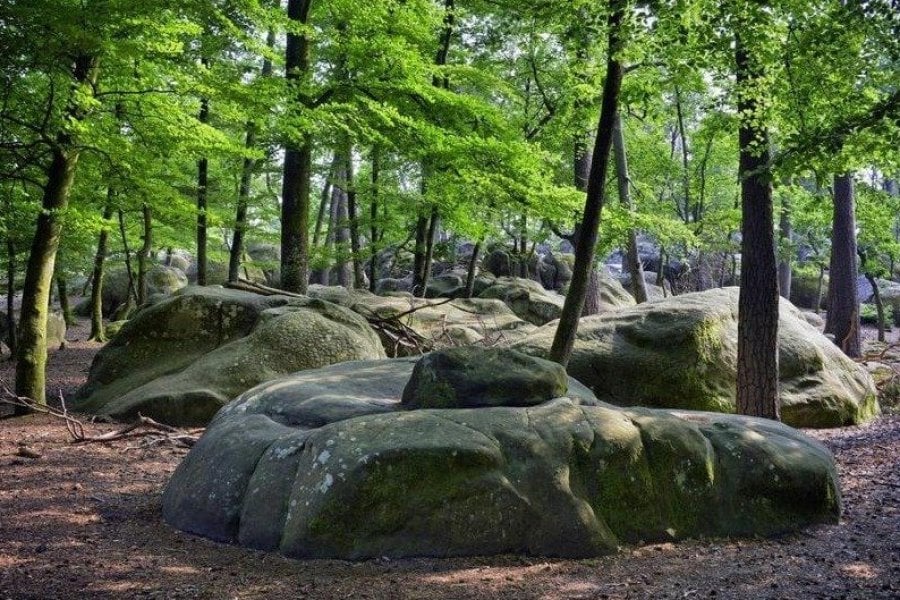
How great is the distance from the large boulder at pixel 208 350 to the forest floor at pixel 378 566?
123 inches

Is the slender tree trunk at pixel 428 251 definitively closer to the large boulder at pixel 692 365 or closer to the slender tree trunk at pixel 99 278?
the large boulder at pixel 692 365

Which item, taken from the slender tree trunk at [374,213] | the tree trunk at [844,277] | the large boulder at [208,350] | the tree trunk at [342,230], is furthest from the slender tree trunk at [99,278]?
the tree trunk at [844,277]

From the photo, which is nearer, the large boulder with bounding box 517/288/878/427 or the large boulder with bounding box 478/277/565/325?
the large boulder with bounding box 517/288/878/427

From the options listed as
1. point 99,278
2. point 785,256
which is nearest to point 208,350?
point 99,278

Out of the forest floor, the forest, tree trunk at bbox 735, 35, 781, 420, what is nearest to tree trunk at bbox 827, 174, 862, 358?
the forest

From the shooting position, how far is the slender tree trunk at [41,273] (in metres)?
9.47

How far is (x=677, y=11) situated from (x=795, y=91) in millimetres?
2464

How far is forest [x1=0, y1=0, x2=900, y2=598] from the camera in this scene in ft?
15.8

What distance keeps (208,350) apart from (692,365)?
7.50m

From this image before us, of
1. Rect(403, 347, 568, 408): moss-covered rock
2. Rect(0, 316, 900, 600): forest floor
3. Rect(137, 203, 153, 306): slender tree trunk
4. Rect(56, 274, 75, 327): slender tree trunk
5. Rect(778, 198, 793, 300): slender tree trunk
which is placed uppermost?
Rect(778, 198, 793, 300): slender tree trunk

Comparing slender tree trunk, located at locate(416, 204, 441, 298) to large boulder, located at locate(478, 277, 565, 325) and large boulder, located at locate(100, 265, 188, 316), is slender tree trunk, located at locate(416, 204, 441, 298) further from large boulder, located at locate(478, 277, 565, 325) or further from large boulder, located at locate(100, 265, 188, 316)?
large boulder, located at locate(100, 265, 188, 316)

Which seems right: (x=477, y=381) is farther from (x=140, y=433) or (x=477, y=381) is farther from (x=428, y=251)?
(x=428, y=251)

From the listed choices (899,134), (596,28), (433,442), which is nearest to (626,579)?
(433,442)

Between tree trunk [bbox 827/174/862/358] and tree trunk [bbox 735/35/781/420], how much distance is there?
32.3 ft
